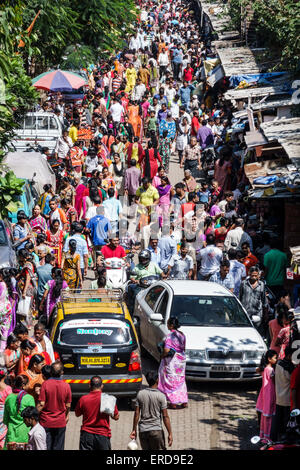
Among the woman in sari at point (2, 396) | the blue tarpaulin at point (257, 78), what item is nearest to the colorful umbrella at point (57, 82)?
the blue tarpaulin at point (257, 78)

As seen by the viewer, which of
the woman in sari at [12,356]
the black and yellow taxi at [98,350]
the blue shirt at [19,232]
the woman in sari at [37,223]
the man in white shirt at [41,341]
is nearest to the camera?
the woman in sari at [12,356]

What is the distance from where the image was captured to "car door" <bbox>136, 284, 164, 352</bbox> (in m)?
15.7

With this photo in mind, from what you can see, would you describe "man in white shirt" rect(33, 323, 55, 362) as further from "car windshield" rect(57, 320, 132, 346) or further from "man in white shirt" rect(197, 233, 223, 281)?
"man in white shirt" rect(197, 233, 223, 281)

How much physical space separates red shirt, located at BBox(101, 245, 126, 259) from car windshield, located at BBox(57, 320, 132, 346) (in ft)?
14.3

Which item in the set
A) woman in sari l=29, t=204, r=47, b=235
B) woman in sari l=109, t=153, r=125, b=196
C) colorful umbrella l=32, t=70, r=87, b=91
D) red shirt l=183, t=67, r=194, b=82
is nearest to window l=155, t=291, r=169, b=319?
woman in sari l=29, t=204, r=47, b=235

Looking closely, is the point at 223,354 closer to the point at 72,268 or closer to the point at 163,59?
the point at 72,268

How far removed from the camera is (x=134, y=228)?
2084 cm

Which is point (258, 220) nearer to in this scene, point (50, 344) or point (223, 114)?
point (50, 344)

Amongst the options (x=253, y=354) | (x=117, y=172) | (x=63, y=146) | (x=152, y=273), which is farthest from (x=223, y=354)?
(x=63, y=146)

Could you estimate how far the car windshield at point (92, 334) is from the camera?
13.3m

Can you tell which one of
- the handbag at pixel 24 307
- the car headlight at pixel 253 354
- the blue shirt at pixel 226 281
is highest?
the blue shirt at pixel 226 281

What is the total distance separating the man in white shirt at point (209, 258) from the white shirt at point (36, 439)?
774 cm

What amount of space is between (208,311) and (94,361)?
8.56 feet

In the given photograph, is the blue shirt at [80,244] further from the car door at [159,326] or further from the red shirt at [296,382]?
the red shirt at [296,382]
